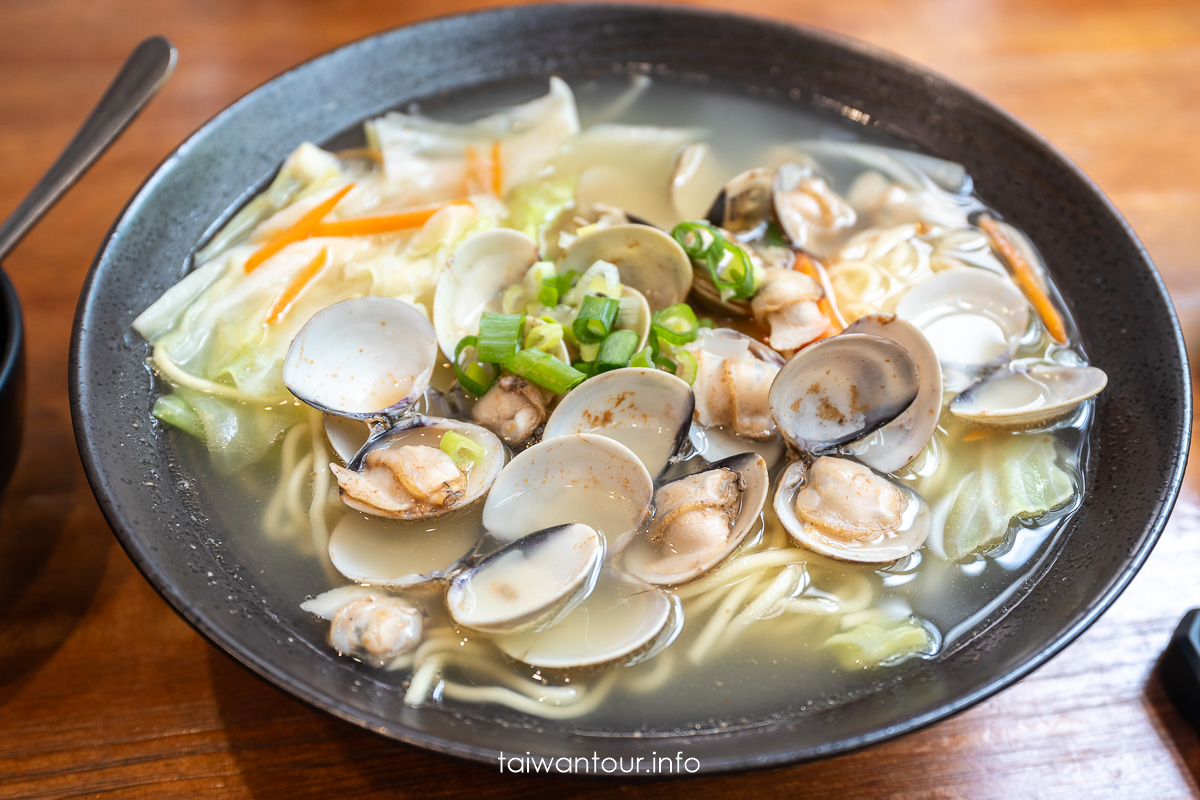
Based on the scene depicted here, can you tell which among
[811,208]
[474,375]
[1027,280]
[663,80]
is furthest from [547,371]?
[663,80]

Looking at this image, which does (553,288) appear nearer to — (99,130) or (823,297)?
(823,297)

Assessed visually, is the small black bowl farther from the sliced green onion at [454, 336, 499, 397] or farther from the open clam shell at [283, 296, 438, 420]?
the sliced green onion at [454, 336, 499, 397]

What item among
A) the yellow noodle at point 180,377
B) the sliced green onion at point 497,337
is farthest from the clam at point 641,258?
the yellow noodle at point 180,377

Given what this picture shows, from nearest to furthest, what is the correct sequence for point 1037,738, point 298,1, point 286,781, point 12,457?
point 286,781 → point 1037,738 → point 12,457 → point 298,1

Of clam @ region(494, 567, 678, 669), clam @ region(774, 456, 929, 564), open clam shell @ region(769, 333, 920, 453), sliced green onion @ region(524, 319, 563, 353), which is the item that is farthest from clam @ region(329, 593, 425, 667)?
open clam shell @ region(769, 333, 920, 453)

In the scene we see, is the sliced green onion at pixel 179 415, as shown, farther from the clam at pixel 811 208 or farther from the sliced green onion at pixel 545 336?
the clam at pixel 811 208

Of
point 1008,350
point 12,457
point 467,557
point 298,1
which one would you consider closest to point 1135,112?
point 1008,350

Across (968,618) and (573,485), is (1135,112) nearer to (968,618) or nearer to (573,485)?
(968,618)
